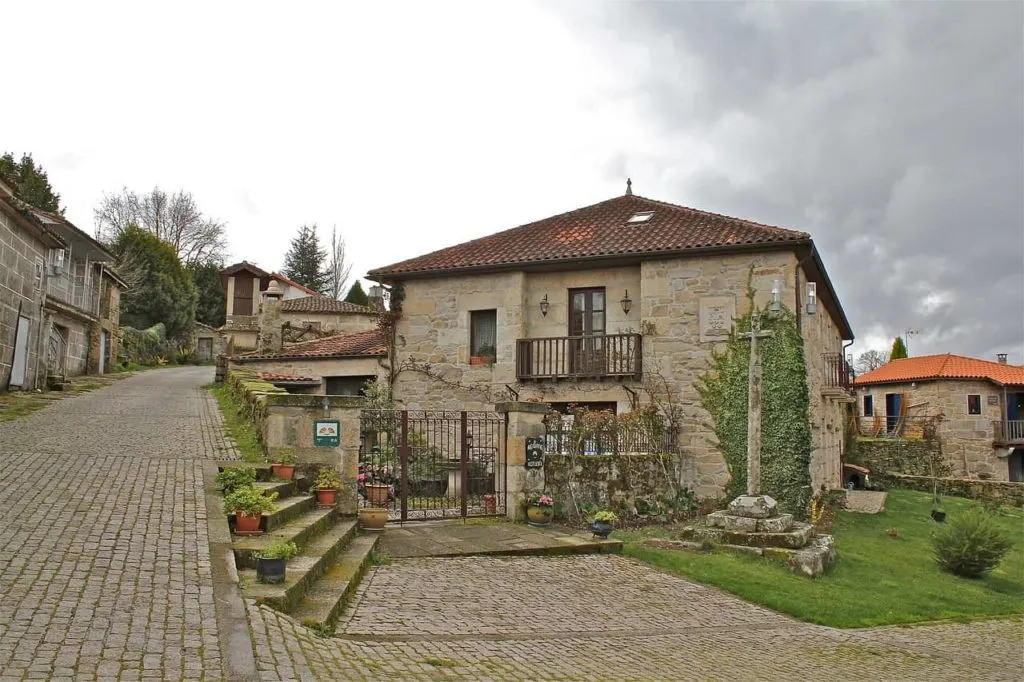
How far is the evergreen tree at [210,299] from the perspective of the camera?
4853cm

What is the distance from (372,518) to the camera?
33.3 feet

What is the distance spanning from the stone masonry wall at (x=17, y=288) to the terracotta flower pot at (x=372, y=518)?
512 inches

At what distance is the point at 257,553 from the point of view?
21.5 ft

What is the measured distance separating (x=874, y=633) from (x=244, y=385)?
12643mm

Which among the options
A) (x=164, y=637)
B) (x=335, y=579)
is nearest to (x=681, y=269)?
(x=335, y=579)

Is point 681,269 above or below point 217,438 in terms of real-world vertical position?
above

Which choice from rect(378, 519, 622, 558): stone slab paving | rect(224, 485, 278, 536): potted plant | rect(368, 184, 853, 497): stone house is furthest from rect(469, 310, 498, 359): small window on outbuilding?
rect(224, 485, 278, 536): potted plant

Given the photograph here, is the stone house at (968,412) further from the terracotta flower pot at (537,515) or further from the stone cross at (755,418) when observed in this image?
the terracotta flower pot at (537,515)

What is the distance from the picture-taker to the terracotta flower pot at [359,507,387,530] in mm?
10148

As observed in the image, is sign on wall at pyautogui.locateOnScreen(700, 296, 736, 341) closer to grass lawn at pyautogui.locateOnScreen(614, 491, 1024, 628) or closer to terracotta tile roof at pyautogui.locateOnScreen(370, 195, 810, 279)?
terracotta tile roof at pyautogui.locateOnScreen(370, 195, 810, 279)

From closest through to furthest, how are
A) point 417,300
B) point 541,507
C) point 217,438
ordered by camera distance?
point 541,507 → point 217,438 → point 417,300

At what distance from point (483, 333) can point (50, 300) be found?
46.0 ft

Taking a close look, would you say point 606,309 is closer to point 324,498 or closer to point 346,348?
point 346,348

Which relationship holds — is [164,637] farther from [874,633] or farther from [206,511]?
[874,633]
